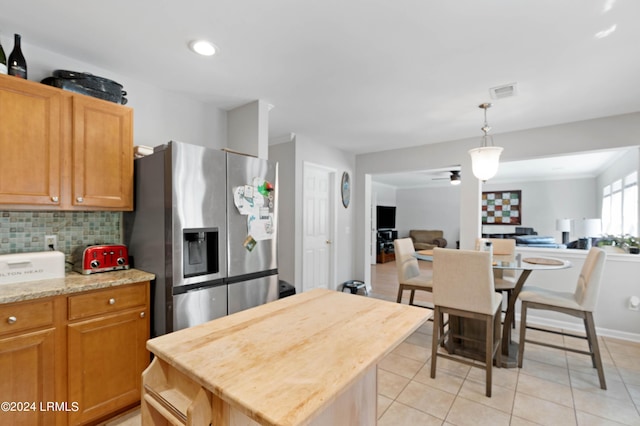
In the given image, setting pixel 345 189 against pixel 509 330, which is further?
pixel 345 189

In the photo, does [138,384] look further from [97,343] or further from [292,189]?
[292,189]

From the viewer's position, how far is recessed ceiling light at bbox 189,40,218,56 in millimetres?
1935

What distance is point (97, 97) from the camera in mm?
2049

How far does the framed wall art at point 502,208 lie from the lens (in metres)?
8.27

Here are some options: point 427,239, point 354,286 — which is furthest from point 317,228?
point 427,239

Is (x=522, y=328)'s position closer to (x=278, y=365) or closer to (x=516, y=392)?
(x=516, y=392)

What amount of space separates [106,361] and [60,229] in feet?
3.16

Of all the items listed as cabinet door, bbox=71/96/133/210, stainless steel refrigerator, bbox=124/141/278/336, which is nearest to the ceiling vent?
stainless steel refrigerator, bbox=124/141/278/336

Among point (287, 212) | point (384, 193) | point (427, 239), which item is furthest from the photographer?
point (384, 193)

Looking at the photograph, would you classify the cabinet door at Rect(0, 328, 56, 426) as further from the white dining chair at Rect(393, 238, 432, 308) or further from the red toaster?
the white dining chair at Rect(393, 238, 432, 308)

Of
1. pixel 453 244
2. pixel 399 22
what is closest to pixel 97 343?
pixel 399 22

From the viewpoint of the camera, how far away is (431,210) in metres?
9.63

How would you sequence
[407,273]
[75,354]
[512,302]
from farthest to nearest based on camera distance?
[407,273] → [512,302] → [75,354]

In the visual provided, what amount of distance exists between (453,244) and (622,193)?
462 cm
